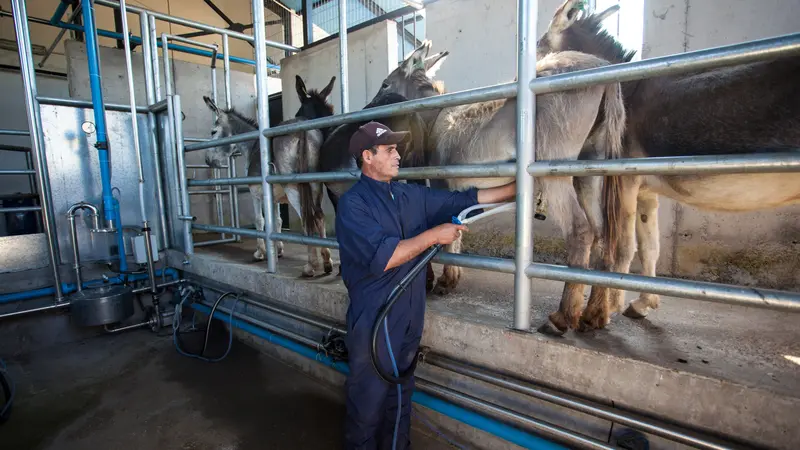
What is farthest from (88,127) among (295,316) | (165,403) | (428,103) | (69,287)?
(428,103)

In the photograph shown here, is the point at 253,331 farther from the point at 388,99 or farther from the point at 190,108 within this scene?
the point at 190,108

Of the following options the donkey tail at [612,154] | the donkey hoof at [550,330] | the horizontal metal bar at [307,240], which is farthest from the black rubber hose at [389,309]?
the donkey tail at [612,154]

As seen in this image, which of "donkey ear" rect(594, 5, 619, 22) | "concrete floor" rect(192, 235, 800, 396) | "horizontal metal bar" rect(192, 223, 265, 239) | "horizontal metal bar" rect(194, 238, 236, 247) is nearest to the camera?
"concrete floor" rect(192, 235, 800, 396)

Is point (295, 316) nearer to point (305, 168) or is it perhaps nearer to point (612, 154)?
point (305, 168)

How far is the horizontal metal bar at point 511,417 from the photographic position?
152 cm

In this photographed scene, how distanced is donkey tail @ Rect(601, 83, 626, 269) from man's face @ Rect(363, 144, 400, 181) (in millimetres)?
1207

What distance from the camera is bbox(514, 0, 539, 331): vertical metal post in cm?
165

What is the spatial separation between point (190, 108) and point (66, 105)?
400 cm

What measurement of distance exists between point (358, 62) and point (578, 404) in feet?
19.2

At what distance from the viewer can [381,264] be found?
1581 millimetres

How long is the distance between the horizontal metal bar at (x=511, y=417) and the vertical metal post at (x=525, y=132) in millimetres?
541

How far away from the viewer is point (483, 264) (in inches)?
72.9

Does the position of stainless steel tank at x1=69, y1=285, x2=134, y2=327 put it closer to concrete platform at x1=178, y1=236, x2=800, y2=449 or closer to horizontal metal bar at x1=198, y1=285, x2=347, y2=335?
horizontal metal bar at x1=198, y1=285, x2=347, y2=335

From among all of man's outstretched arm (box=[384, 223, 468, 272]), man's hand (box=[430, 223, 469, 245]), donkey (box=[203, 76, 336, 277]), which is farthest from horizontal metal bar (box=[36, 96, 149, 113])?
man's hand (box=[430, 223, 469, 245])
